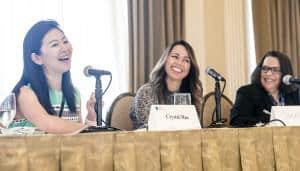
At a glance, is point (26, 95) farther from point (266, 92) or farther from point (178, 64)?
point (266, 92)

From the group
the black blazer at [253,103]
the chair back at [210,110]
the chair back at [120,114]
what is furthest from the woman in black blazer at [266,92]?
the chair back at [120,114]

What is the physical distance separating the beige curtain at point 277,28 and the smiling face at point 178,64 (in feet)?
4.43

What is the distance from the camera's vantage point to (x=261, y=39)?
381 cm

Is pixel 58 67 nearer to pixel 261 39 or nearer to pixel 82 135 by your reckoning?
pixel 82 135

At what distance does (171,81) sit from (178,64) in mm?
107

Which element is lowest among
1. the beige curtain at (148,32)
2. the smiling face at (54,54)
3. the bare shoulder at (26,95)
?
the bare shoulder at (26,95)

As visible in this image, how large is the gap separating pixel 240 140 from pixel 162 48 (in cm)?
188

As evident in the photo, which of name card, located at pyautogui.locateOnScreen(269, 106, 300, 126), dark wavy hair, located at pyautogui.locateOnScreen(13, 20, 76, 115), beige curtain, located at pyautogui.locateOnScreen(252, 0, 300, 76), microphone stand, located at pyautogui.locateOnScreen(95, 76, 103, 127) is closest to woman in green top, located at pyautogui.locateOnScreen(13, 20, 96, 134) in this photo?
dark wavy hair, located at pyautogui.locateOnScreen(13, 20, 76, 115)

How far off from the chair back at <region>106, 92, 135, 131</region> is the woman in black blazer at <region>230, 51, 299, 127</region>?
0.60m

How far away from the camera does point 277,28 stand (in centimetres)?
385

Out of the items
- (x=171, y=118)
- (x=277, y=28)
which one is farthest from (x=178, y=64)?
(x=277, y=28)

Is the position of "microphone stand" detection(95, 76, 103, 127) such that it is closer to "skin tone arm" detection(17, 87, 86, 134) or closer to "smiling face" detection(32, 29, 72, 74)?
"skin tone arm" detection(17, 87, 86, 134)

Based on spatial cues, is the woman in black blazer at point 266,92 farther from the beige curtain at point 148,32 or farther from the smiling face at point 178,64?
the beige curtain at point 148,32

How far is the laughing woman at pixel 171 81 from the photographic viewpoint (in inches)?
95.8
